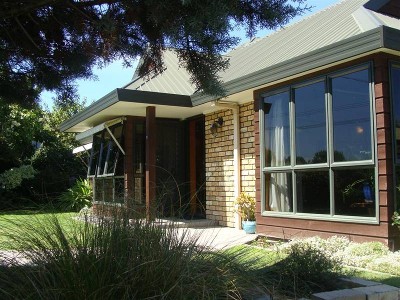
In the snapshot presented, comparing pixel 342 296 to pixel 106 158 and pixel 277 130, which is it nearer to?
pixel 277 130

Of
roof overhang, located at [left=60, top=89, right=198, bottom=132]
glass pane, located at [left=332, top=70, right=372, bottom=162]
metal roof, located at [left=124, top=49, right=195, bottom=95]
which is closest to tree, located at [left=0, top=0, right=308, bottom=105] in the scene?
glass pane, located at [left=332, top=70, right=372, bottom=162]

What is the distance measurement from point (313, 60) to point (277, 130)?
5.47 feet

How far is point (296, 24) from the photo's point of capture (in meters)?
11.1

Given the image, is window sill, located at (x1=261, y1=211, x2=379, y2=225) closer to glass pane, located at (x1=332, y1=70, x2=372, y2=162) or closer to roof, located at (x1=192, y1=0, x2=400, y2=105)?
glass pane, located at (x1=332, y1=70, x2=372, y2=162)

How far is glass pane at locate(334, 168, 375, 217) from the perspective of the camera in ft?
21.6

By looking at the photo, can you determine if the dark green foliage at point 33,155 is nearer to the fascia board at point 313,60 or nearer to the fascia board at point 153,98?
the fascia board at point 153,98

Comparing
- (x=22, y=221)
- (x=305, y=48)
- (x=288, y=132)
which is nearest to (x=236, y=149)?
(x=288, y=132)

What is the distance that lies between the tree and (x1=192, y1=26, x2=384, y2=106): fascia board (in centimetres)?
160

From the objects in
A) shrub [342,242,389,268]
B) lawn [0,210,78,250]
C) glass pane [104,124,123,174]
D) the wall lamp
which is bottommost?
shrub [342,242,389,268]

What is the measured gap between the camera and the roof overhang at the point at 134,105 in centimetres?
952

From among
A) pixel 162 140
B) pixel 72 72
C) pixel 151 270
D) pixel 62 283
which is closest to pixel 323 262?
pixel 151 270

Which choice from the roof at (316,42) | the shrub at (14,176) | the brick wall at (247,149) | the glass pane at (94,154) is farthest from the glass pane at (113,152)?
the shrub at (14,176)

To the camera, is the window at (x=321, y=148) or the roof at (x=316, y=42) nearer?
the roof at (x=316, y=42)

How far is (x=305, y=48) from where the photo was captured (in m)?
8.02
